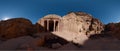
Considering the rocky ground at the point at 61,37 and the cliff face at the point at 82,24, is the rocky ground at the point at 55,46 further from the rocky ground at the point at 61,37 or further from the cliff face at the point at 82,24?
the cliff face at the point at 82,24

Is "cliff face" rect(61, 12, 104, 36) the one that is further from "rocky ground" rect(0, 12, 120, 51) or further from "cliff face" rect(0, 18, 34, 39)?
"cliff face" rect(0, 18, 34, 39)

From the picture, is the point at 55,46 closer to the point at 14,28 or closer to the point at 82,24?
the point at 14,28

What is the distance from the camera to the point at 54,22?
38.6 meters

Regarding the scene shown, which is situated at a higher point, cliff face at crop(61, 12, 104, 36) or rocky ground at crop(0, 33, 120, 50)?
cliff face at crop(61, 12, 104, 36)

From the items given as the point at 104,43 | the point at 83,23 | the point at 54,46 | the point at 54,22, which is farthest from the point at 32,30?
the point at 104,43

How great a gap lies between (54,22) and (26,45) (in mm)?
16716

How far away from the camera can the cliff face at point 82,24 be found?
34.3 m

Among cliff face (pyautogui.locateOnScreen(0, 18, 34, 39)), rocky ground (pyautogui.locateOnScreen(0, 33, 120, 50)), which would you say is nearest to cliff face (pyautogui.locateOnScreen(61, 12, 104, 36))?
cliff face (pyautogui.locateOnScreen(0, 18, 34, 39))

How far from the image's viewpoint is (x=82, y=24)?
34656 mm

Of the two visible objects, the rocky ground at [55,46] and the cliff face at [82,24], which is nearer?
the rocky ground at [55,46]

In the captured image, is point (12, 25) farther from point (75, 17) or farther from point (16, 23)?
point (75, 17)

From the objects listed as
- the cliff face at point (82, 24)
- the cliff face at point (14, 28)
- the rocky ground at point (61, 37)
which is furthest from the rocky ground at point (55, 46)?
the cliff face at point (82, 24)

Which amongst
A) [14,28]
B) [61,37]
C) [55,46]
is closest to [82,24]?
[61,37]

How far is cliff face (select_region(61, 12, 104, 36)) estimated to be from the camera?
34338 millimetres
